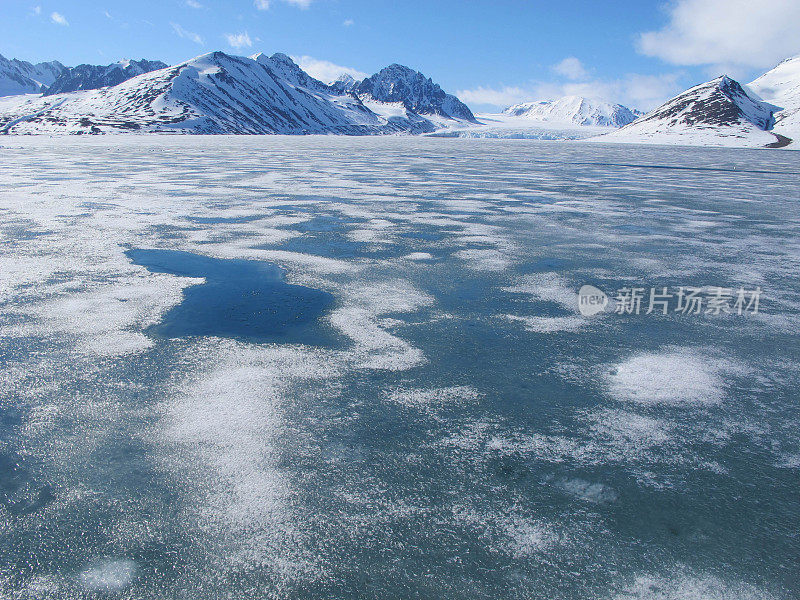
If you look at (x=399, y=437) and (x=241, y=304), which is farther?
(x=241, y=304)

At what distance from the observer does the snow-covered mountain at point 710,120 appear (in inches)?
3597

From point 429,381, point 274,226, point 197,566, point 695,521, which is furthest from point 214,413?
point 274,226

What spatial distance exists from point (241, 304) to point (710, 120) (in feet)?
435

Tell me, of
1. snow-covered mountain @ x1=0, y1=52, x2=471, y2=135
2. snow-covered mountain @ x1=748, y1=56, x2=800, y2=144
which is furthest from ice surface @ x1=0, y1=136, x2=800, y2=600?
snow-covered mountain @ x1=748, y1=56, x2=800, y2=144

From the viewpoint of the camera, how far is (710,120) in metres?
110

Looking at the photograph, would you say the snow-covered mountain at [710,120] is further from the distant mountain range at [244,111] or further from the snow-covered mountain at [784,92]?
the snow-covered mountain at [784,92]

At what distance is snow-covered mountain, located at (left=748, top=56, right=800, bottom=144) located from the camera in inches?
3836

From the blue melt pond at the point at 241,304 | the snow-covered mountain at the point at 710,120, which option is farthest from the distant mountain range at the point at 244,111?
the blue melt pond at the point at 241,304

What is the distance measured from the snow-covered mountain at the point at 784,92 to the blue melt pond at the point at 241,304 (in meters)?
104

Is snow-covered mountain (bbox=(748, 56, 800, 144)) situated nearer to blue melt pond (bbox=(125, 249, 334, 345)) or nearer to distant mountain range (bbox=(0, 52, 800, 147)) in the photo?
distant mountain range (bbox=(0, 52, 800, 147))

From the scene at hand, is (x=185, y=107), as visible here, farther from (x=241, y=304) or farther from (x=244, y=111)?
(x=241, y=304)

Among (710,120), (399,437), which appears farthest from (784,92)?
(399,437)

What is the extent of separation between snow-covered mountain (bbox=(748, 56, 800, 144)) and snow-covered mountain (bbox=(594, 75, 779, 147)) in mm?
2568

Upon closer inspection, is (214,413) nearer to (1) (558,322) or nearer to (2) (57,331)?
(2) (57,331)
